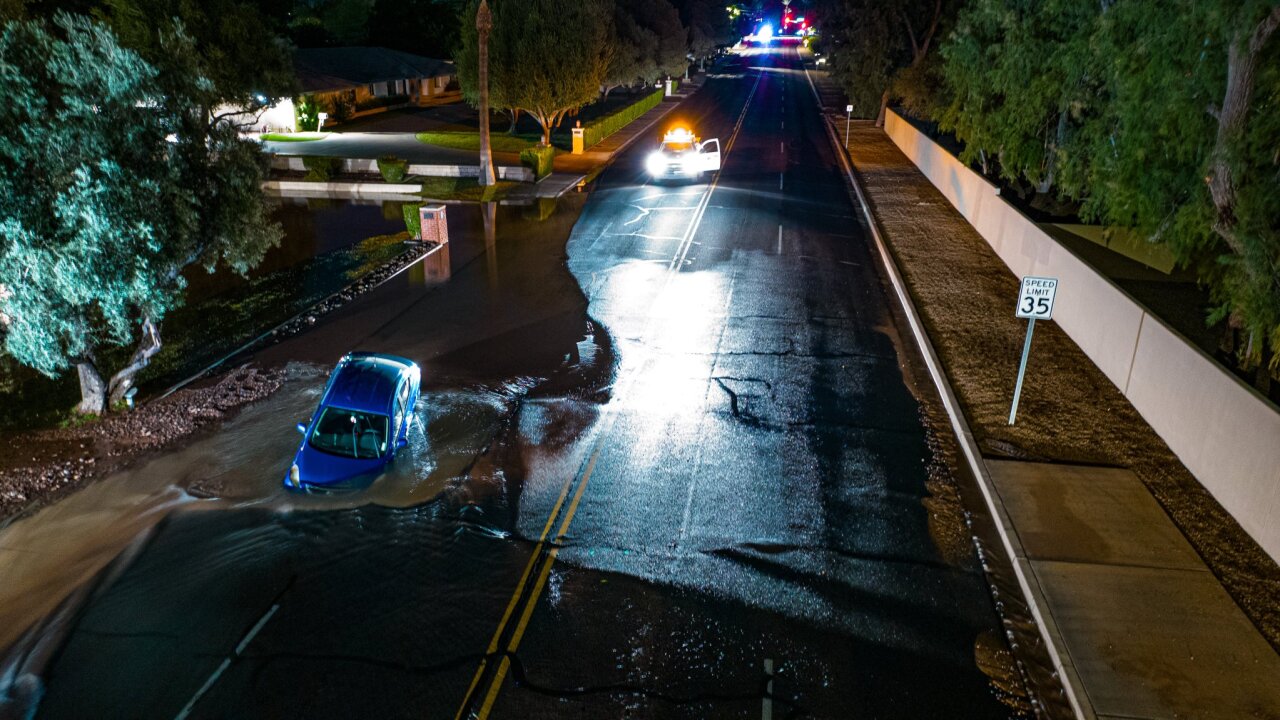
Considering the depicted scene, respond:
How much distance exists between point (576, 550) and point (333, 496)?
3.45 m

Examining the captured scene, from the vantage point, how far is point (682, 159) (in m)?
32.2

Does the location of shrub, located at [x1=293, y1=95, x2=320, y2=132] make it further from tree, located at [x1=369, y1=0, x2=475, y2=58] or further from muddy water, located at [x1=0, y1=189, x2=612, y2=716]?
muddy water, located at [x1=0, y1=189, x2=612, y2=716]

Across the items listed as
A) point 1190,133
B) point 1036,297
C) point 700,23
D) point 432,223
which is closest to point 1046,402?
point 1036,297

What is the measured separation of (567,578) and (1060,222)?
19.7m

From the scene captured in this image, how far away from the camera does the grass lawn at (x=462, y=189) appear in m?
29.0

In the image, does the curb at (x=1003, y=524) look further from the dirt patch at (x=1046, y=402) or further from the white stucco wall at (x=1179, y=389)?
the white stucco wall at (x=1179, y=389)

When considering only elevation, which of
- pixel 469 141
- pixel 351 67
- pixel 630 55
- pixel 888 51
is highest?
pixel 888 51

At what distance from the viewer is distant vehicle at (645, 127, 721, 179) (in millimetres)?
32250

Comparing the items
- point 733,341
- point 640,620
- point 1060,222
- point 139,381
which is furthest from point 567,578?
point 1060,222

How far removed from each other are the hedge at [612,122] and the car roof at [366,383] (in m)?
31.0

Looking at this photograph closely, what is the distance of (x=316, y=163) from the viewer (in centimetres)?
3094

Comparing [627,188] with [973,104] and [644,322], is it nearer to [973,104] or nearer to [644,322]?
[973,104]

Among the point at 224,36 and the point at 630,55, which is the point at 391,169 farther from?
the point at 630,55

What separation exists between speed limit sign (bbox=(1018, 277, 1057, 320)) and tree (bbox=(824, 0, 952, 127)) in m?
32.0
